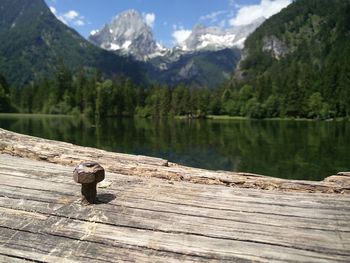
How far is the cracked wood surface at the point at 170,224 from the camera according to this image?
468 centimetres

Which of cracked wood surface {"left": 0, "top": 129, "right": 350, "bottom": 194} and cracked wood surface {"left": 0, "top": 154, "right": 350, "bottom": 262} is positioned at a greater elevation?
cracked wood surface {"left": 0, "top": 129, "right": 350, "bottom": 194}

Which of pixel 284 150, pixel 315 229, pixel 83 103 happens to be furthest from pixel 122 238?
pixel 83 103

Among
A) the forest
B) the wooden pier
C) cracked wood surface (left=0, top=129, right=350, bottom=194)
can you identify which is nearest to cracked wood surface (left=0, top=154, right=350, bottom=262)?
the wooden pier

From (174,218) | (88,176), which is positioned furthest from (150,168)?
(174,218)

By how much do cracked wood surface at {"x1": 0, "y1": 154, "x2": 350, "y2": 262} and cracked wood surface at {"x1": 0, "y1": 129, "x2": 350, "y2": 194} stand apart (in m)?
0.41

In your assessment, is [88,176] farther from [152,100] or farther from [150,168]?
[152,100]

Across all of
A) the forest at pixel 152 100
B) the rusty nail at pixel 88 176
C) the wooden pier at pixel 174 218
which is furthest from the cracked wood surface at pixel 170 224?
the forest at pixel 152 100

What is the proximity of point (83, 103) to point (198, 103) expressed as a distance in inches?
2119

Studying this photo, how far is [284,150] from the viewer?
51.4 m

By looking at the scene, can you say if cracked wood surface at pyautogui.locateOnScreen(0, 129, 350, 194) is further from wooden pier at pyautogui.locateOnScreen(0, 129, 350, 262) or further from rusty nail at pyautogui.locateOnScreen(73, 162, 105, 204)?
rusty nail at pyautogui.locateOnScreen(73, 162, 105, 204)

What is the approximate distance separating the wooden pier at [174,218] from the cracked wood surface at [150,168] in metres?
0.03

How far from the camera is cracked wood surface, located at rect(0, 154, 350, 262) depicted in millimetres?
4680

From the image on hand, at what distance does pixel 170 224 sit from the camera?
5.34 metres

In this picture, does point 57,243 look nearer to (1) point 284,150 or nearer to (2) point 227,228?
(2) point 227,228
